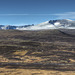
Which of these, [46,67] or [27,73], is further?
[46,67]

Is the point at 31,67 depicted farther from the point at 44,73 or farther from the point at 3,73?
the point at 3,73

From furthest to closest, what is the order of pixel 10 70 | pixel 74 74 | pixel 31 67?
pixel 31 67 < pixel 10 70 < pixel 74 74

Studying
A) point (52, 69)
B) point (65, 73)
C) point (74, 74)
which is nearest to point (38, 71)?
point (52, 69)

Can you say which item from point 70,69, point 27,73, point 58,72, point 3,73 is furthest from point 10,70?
point 70,69

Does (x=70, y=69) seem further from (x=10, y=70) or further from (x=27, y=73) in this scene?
(x=10, y=70)

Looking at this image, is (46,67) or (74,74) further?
(46,67)

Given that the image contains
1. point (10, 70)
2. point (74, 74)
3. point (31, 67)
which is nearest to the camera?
point (74, 74)

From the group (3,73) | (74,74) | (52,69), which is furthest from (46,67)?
(3,73)
